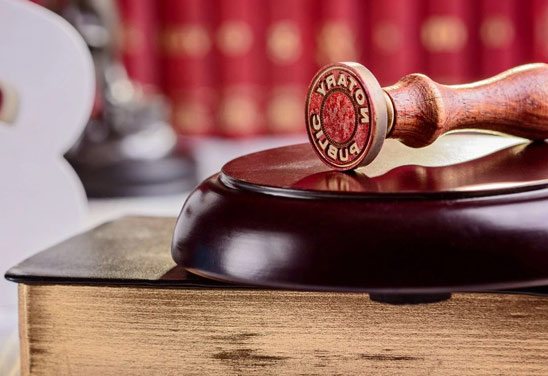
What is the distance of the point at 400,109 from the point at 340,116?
4cm

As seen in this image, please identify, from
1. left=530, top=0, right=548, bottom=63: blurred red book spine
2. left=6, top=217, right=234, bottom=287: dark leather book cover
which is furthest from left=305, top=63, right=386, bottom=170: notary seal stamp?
left=530, top=0, right=548, bottom=63: blurred red book spine

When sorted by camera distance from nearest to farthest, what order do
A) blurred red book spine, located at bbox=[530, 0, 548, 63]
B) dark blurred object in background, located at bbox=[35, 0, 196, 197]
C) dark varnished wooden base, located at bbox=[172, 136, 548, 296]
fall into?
dark varnished wooden base, located at bbox=[172, 136, 548, 296], dark blurred object in background, located at bbox=[35, 0, 196, 197], blurred red book spine, located at bbox=[530, 0, 548, 63]

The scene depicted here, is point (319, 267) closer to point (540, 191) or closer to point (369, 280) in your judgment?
point (369, 280)

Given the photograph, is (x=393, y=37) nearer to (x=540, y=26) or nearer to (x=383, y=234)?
(x=540, y=26)

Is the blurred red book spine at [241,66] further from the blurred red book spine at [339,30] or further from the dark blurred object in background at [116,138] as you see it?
the dark blurred object in background at [116,138]

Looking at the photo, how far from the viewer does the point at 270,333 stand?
520 millimetres

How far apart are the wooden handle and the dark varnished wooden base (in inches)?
1.8

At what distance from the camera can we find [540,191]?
18.8 inches

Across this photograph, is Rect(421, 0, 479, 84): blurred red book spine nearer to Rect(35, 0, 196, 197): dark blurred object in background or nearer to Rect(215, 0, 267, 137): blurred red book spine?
Rect(215, 0, 267, 137): blurred red book spine

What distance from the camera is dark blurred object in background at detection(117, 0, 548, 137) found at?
2.16m

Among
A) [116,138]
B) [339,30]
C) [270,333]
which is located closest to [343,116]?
[270,333]

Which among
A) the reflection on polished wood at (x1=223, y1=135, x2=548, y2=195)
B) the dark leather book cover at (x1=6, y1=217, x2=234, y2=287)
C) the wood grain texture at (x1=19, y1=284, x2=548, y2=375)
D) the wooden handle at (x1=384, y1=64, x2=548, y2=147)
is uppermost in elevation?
the wooden handle at (x1=384, y1=64, x2=548, y2=147)

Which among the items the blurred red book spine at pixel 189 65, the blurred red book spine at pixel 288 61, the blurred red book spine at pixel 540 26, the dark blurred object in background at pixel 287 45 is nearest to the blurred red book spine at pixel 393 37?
the dark blurred object in background at pixel 287 45

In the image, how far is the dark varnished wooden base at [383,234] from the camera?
0.44 metres
